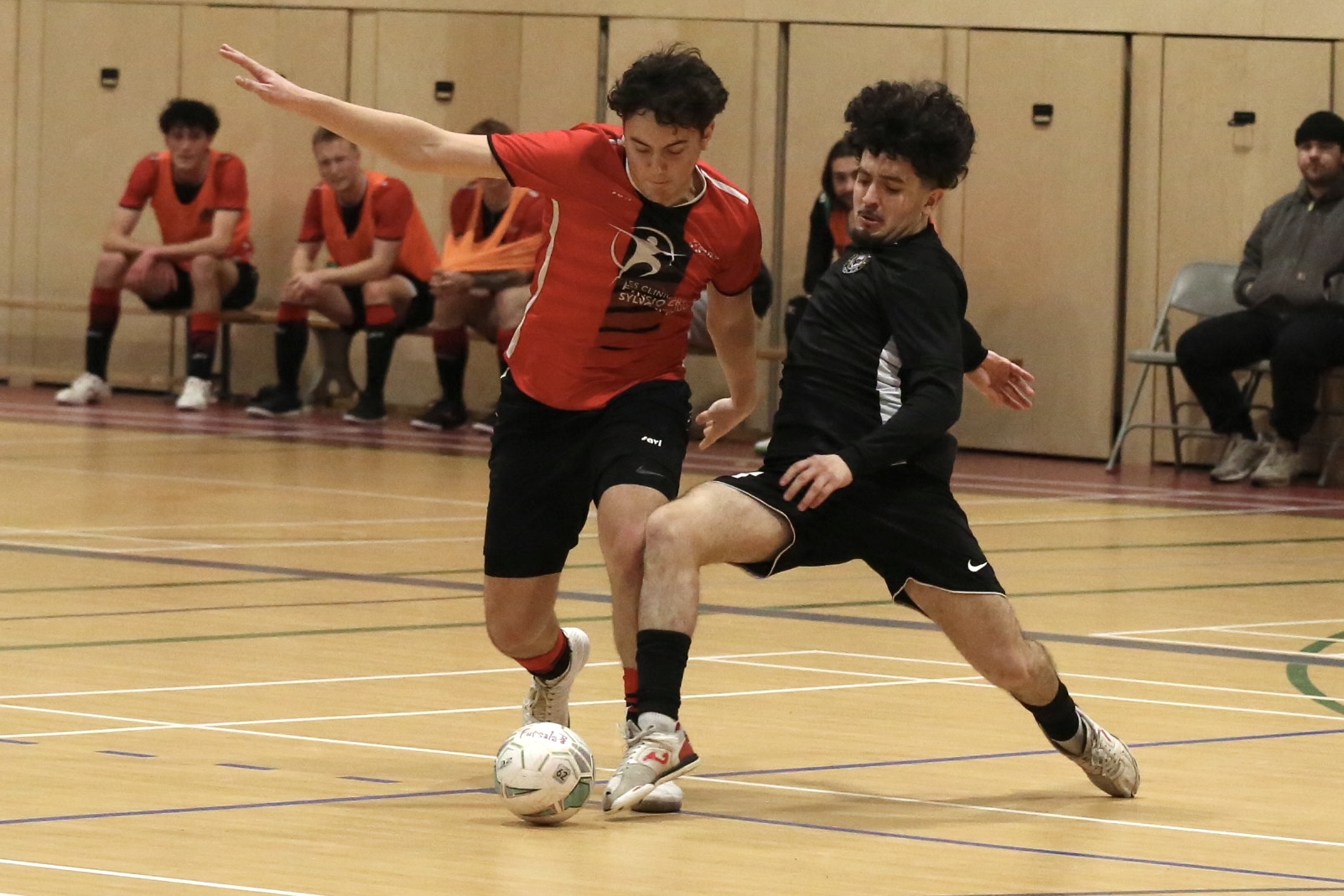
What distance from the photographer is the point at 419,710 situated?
6.02 m

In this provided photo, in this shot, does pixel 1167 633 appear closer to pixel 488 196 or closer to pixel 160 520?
pixel 160 520

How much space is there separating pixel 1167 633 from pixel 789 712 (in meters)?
1.97

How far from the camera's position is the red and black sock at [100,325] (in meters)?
15.3

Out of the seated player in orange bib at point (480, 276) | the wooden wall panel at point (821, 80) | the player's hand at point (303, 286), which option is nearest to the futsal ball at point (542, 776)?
the seated player in orange bib at point (480, 276)

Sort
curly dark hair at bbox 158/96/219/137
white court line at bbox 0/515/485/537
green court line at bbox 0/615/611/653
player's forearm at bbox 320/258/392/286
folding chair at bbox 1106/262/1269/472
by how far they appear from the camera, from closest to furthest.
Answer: green court line at bbox 0/615/611/653
white court line at bbox 0/515/485/537
folding chair at bbox 1106/262/1269/472
player's forearm at bbox 320/258/392/286
curly dark hair at bbox 158/96/219/137

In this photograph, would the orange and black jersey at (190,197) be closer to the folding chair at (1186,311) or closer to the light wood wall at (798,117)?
the light wood wall at (798,117)

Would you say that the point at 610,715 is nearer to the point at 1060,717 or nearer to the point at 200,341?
the point at 1060,717

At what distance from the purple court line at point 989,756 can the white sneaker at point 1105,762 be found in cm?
45

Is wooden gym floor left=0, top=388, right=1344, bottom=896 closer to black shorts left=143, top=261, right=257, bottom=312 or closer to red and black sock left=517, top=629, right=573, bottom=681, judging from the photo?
red and black sock left=517, top=629, right=573, bottom=681

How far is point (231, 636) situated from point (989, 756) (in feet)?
8.14

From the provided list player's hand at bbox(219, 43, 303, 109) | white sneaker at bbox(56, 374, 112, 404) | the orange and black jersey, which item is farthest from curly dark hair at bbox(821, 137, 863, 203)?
→ player's hand at bbox(219, 43, 303, 109)

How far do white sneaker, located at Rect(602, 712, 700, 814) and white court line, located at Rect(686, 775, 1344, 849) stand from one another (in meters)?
0.43

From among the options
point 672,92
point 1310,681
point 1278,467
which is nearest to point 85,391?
point 1278,467

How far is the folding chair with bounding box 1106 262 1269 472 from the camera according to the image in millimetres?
13094
